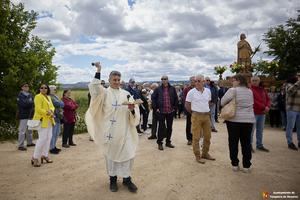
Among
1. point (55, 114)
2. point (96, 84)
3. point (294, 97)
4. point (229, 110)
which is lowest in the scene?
point (55, 114)

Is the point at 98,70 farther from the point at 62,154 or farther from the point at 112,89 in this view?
the point at 62,154

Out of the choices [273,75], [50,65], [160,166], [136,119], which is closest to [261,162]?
[160,166]

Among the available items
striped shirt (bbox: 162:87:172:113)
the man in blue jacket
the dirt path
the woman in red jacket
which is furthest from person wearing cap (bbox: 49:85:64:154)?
striped shirt (bbox: 162:87:172:113)

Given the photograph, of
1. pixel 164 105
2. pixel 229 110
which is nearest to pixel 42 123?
pixel 164 105

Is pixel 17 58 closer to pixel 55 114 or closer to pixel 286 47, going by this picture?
pixel 55 114

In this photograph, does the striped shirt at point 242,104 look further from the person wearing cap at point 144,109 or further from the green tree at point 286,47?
the green tree at point 286,47

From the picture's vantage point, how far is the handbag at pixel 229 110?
644 centimetres

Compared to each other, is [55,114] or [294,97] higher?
[294,97]

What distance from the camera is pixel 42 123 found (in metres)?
7.42

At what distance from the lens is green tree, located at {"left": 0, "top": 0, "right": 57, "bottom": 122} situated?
1233cm

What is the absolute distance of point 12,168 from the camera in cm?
722

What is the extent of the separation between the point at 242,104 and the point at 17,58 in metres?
9.79

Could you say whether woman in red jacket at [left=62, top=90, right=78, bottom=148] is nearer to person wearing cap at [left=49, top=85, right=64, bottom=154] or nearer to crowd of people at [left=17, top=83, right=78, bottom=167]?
crowd of people at [left=17, top=83, right=78, bottom=167]

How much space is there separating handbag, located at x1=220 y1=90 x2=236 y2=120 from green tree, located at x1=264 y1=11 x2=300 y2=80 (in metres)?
9.76
